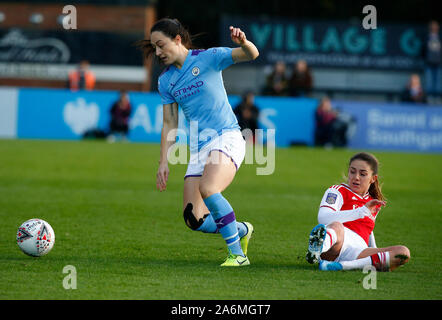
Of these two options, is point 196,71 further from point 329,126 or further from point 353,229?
point 329,126

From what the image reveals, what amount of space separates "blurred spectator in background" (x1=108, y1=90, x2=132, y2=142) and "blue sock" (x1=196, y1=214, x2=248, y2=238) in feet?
48.8

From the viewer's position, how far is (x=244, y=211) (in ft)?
34.6

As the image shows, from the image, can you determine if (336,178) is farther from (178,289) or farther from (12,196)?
(178,289)

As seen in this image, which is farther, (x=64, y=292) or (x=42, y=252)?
(x=42, y=252)

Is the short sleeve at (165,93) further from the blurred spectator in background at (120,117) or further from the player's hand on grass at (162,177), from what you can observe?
the blurred spectator in background at (120,117)

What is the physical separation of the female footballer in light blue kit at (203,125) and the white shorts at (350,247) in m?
0.86

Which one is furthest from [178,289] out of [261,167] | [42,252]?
[261,167]

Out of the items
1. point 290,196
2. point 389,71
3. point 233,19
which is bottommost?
point 290,196

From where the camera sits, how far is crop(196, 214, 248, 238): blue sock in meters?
7.08

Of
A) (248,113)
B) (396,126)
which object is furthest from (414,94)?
(248,113)

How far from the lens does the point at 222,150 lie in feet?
22.2

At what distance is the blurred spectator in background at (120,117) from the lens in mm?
21641

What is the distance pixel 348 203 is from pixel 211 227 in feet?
4.37
